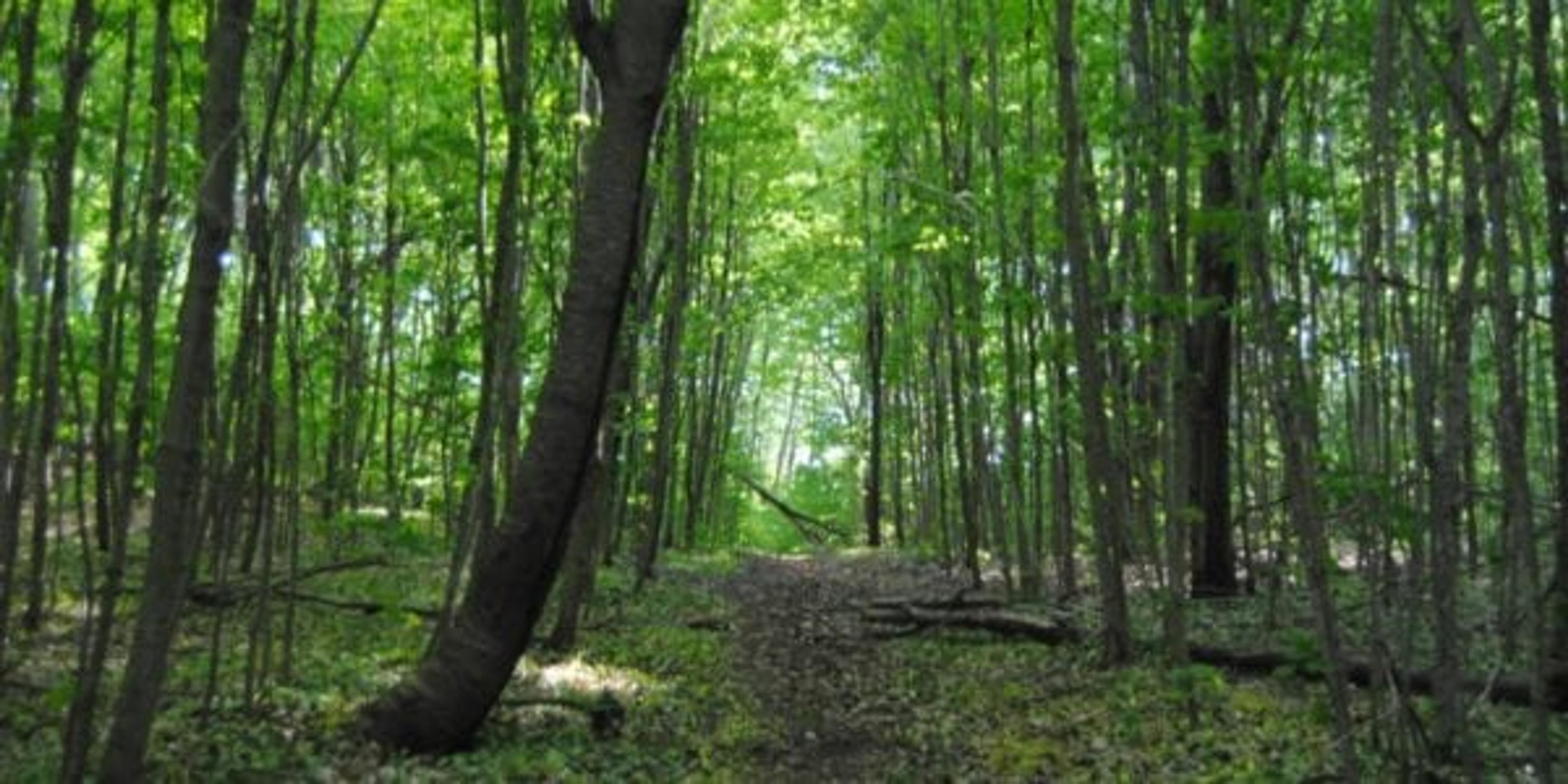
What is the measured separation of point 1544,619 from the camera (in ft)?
14.0

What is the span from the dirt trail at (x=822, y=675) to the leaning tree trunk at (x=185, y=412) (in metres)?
3.52

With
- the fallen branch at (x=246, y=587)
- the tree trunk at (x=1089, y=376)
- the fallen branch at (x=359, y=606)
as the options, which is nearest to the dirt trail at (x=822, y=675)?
the tree trunk at (x=1089, y=376)

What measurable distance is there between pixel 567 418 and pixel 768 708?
3.42 metres

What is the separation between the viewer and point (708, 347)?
18891mm

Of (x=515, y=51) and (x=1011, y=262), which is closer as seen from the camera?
(x=515, y=51)

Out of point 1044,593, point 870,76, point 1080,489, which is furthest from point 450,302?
point 1080,489

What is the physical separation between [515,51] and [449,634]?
12.7 feet

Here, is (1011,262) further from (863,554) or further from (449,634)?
(863,554)

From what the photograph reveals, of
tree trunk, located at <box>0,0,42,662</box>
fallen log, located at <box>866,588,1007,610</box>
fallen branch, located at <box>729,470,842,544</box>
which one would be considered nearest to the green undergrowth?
tree trunk, located at <box>0,0,42,662</box>

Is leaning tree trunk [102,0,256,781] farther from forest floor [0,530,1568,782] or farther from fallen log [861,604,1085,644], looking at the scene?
fallen log [861,604,1085,644]

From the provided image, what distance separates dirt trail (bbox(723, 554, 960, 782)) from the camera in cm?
743

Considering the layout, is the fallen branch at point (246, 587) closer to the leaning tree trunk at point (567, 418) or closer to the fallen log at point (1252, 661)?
the leaning tree trunk at point (567, 418)

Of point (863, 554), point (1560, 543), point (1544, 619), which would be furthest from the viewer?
point (863, 554)

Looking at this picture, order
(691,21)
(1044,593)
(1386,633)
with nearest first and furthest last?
(1386,633) < (691,21) < (1044,593)
